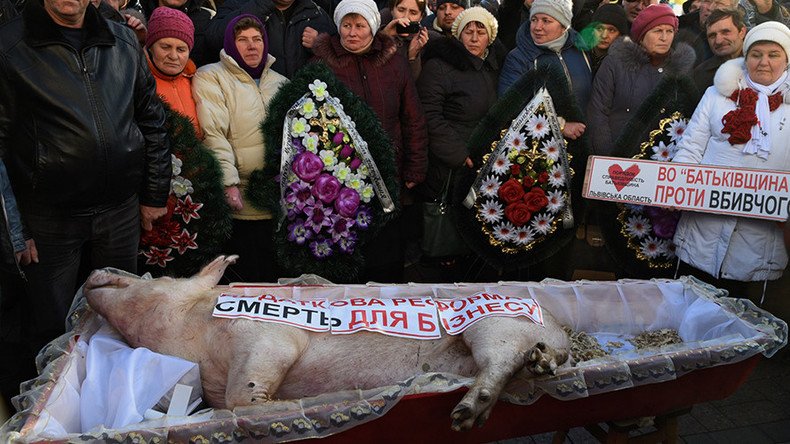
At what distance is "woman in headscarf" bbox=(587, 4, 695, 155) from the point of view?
16.0 feet

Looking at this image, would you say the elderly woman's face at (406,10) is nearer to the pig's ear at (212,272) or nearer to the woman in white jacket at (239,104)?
the woman in white jacket at (239,104)

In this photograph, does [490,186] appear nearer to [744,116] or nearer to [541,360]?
[744,116]

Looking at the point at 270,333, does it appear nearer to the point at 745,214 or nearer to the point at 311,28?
the point at 311,28

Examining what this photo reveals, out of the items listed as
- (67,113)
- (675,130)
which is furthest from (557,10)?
(67,113)

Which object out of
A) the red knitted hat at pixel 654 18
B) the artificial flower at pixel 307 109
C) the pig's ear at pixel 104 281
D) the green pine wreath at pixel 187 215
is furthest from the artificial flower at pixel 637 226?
the pig's ear at pixel 104 281

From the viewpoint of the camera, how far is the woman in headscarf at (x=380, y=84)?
4406 millimetres

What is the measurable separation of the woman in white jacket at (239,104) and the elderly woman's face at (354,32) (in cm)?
48

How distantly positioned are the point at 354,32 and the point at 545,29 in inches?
56.6

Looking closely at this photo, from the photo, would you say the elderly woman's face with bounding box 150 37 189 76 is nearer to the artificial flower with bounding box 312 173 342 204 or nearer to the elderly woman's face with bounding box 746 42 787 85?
the artificial flower with bounding box 312 173 342 204

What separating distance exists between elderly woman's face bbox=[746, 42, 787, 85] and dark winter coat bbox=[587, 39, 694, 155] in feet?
1.75

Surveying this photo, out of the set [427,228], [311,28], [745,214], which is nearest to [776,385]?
[745,214]

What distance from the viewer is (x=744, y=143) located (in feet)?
14.1

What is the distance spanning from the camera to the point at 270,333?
266 centimetres

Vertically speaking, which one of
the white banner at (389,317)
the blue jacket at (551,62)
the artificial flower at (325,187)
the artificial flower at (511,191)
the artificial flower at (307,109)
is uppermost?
the blue jacket at (551,62)
